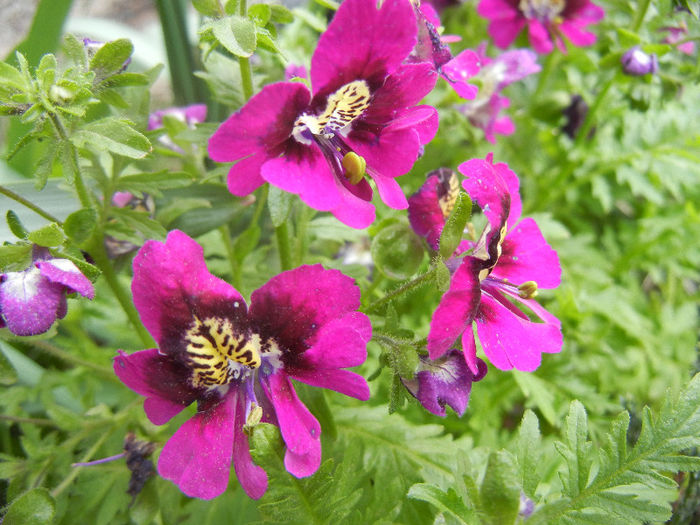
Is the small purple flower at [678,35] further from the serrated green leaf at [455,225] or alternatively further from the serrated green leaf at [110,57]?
the serrated green leaf at [110,57]

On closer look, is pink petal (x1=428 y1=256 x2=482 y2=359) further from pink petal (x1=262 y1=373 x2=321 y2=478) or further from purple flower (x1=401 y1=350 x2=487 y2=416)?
pink petal (x1=262 y1=373 x2=321 y2=478)

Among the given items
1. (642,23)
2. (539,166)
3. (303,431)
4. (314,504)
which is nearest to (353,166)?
(303,431)

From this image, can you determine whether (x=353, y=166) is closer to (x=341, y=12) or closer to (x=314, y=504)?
(x=341, y=12)

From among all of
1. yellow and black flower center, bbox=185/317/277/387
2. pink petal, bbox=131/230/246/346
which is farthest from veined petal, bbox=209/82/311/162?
yellow and black flower center, bbox=185/317/277/387

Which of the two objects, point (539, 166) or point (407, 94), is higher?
point (407, 94)

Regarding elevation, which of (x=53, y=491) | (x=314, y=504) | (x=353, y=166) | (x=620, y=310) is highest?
(x=353, y=166)

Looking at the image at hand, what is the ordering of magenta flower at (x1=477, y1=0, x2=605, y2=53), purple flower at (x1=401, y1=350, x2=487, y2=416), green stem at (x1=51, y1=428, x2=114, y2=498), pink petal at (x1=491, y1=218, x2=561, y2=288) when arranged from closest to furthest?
purple flower at (x1=401, y1=350, x2=487, y2=416) < pink petal at (x1=491, y1=218, x2=561, y2=288) < green stem at (x1=51, y1=428, x2=114, y2=498) < magenta flower at (x1=477, y1=0, x2=605, y2=53)

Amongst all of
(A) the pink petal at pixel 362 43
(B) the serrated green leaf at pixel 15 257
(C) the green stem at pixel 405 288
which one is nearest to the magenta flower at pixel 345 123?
(A) the pink petal at pixel 362 43
